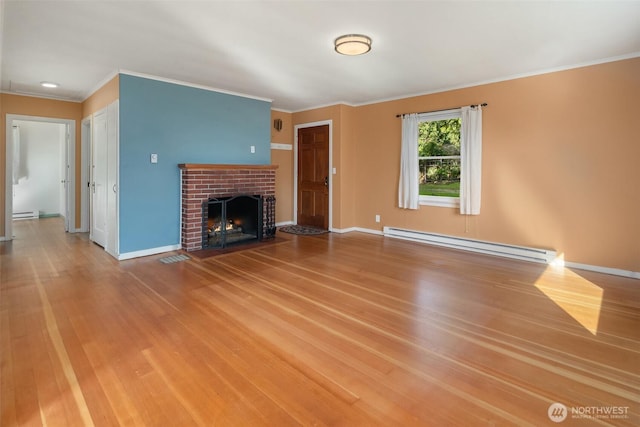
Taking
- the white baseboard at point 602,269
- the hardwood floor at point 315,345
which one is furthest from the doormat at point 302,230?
the white baseboard at point 602,269

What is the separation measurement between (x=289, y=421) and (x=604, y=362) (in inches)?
78.3

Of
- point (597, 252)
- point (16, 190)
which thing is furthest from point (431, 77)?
point (16, 190)

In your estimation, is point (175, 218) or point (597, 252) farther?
point (175, 218)

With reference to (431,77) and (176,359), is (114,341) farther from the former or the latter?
(431,77)

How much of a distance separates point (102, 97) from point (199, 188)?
6.45 ft

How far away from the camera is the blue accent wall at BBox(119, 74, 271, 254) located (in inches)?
177

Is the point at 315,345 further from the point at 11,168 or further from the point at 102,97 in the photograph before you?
the point at 11,168

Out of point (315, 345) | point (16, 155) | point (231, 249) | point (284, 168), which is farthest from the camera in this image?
point (16, 155)

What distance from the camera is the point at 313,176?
692cm

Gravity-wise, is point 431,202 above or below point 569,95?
below

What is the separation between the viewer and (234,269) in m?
4.11

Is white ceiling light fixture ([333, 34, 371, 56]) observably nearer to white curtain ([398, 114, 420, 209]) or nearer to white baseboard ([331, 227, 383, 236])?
white curtain ([398, 114, 420, 209])

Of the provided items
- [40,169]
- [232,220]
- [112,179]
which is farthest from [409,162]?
[40,169]

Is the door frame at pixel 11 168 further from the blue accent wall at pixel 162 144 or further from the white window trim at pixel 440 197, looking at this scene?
the white window trim at pixel 440 197
